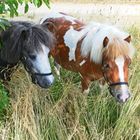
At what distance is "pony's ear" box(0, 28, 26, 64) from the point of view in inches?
Answer: 180

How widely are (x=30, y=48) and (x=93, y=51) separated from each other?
22.7 inches

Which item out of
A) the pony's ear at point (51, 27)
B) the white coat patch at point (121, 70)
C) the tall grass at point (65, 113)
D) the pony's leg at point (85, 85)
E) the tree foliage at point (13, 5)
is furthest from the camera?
the pony's ear at point (51, 27)

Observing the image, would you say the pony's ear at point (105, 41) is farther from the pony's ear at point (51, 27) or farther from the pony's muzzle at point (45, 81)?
the pony's ear at point (51, 27)

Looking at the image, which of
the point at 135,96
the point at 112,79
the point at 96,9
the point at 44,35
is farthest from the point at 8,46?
the point at 96,9

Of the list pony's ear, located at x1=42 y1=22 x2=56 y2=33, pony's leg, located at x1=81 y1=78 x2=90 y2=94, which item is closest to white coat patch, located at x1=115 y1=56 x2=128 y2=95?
pony's leg, located at x1=81 y1=78 x2=90 y2=94

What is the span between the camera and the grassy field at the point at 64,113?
4.32 m

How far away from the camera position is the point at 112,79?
4.49 meters

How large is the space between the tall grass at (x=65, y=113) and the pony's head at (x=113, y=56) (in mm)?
296

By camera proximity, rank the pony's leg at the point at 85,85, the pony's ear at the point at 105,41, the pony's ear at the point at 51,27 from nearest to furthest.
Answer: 1. the pony's ear at the point at 105,41
2. the pony's leg at the point at 85,85
3. the pony's ear at the point at 51,27

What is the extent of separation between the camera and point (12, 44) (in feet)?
15.1

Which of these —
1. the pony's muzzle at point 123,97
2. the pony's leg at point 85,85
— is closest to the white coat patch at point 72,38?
the pony's leg at point 85,85

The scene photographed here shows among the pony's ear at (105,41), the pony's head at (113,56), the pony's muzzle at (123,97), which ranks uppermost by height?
the pony's ear at (105,41)

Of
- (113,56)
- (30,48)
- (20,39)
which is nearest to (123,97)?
(113,56)

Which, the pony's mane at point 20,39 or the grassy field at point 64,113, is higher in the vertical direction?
the pony's mane at point 20,39
